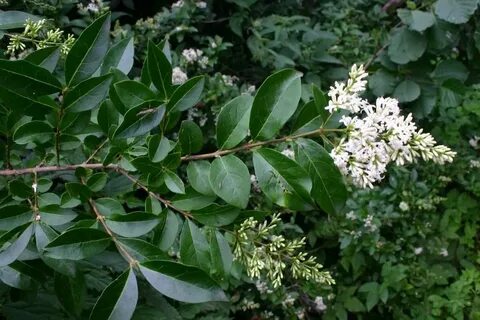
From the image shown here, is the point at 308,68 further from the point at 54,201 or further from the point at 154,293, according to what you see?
the point at 54,201

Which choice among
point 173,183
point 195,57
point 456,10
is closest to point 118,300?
point 173,183

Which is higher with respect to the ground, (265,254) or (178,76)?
(265,254)

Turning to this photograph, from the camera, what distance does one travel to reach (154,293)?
120cm

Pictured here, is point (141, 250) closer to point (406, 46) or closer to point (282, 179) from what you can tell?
point (282, 179)

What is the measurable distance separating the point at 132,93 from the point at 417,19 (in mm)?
1539

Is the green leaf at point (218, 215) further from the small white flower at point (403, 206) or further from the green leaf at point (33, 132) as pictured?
the small white flower at point (403, 206)

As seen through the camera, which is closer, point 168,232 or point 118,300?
point 118,300

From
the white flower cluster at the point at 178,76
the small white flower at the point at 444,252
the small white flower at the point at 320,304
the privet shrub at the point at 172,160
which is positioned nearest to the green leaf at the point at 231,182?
the privet shrub at the point at 172,160

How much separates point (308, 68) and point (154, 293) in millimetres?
1465

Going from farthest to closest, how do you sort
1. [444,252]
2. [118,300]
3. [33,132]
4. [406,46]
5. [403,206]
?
[444,252] < [403,206] < [406,46] < [33,132] < [118,300]

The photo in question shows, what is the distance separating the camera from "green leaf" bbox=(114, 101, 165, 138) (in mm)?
842

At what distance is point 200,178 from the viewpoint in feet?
2.90

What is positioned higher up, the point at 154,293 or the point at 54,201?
the point at 54,201

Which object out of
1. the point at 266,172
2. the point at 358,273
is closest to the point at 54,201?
the point at 266,172
